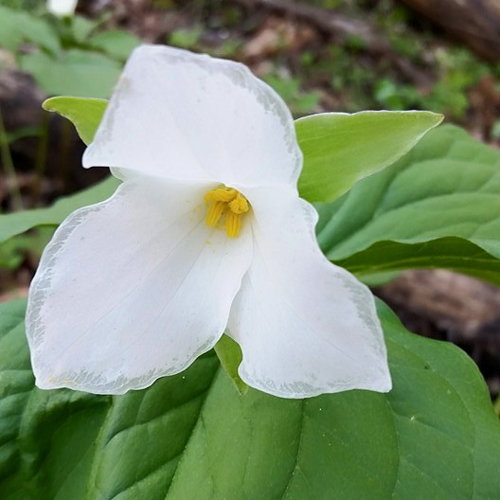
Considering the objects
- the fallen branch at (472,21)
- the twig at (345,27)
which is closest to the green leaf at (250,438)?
the twig at (345,27)

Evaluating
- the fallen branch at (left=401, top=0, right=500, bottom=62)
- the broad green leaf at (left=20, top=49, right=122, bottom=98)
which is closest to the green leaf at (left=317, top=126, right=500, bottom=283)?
the broad green leaf at (left=20, top=49, right=122, bottom=98)

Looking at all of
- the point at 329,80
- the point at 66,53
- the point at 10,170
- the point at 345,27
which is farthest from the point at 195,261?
the point at 345,27

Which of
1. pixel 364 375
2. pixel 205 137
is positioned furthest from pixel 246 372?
pixel 205 137

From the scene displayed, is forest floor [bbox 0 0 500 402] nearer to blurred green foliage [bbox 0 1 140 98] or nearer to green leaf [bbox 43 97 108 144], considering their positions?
blurred green foliage [bbox 0 1 140 98]

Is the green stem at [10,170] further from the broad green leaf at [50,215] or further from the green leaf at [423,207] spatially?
the green leaf at [423,207]

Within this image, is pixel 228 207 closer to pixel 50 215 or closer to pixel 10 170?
pixel 50 215
